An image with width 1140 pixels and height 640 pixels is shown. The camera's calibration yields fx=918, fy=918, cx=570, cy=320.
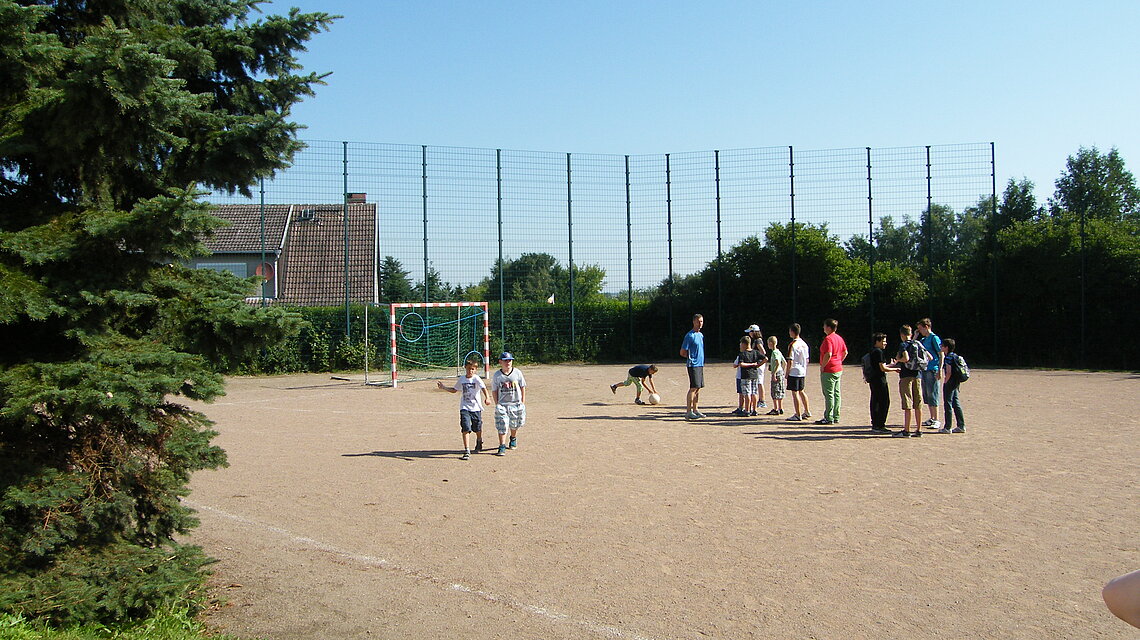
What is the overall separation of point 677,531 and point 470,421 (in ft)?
14.8

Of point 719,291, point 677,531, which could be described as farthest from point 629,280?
point 677,531

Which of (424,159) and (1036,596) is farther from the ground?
(424,159)

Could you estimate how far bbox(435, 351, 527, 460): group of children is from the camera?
11.8m

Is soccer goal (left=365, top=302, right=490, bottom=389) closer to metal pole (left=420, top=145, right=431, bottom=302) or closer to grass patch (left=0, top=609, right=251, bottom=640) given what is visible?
metal pole (left=420, top=145, right=431, bottom=302)

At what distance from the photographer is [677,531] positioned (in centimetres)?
799

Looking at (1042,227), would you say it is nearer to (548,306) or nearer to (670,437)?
(548,306)

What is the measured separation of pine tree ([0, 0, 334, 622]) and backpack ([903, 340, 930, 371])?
943cm

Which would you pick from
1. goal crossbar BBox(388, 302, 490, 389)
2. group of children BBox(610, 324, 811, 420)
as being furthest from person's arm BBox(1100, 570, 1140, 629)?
goal crossbar BBox(388, 302, 490, 389)

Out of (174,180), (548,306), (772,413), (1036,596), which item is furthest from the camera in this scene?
(548,306)

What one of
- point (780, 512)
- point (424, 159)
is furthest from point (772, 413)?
point (424, 159)

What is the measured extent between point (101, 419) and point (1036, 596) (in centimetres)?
614

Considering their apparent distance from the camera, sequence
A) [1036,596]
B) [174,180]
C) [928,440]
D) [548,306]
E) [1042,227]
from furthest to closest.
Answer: [548,306] → [1042,227] → [928,440] → [174,180] → [1036,596]

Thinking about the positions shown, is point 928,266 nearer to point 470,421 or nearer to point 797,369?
point 797,369

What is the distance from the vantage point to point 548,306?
30.0 meters
